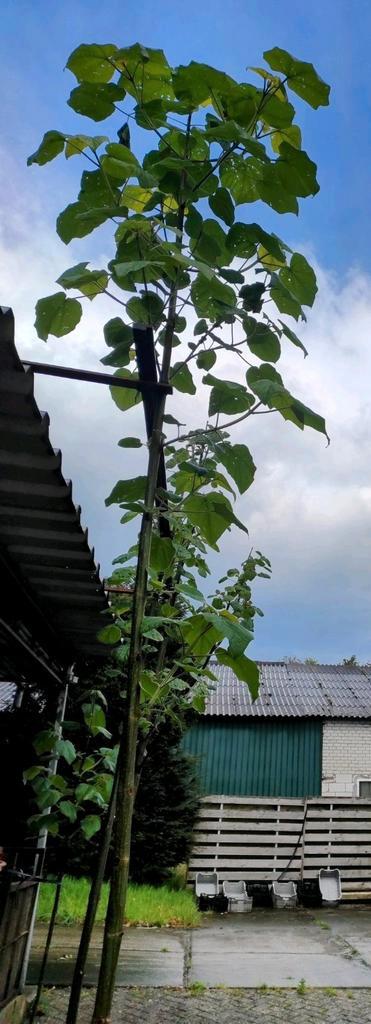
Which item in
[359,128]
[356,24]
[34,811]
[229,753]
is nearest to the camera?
[356,24]

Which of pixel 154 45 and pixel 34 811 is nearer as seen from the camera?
pixel 154 45

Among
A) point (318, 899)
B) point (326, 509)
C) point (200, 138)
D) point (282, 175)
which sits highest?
point (326, 509)

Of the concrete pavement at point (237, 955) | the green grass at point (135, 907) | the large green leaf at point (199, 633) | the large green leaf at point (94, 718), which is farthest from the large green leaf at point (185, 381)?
the green grass at point (135, 907)

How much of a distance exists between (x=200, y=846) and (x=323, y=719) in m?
5.06

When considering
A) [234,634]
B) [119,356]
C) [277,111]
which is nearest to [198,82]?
[277,111]

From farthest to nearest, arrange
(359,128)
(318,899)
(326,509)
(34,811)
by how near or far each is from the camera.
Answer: (326,509) < (318,899) < (34,811) < (359,128)

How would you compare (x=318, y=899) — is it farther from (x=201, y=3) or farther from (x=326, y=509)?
(x=201, y=3)

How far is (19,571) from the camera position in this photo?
3.30 metres

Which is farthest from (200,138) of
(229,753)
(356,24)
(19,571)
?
(229,753)

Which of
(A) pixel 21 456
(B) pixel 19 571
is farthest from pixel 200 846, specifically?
(A) pixel 21 456

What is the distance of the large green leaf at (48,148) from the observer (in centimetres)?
129

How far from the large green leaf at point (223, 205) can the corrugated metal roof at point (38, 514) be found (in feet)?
1.57

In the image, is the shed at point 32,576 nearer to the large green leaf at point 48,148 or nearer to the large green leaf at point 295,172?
the large green leaf at point 48,148

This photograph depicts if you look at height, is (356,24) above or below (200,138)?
above
